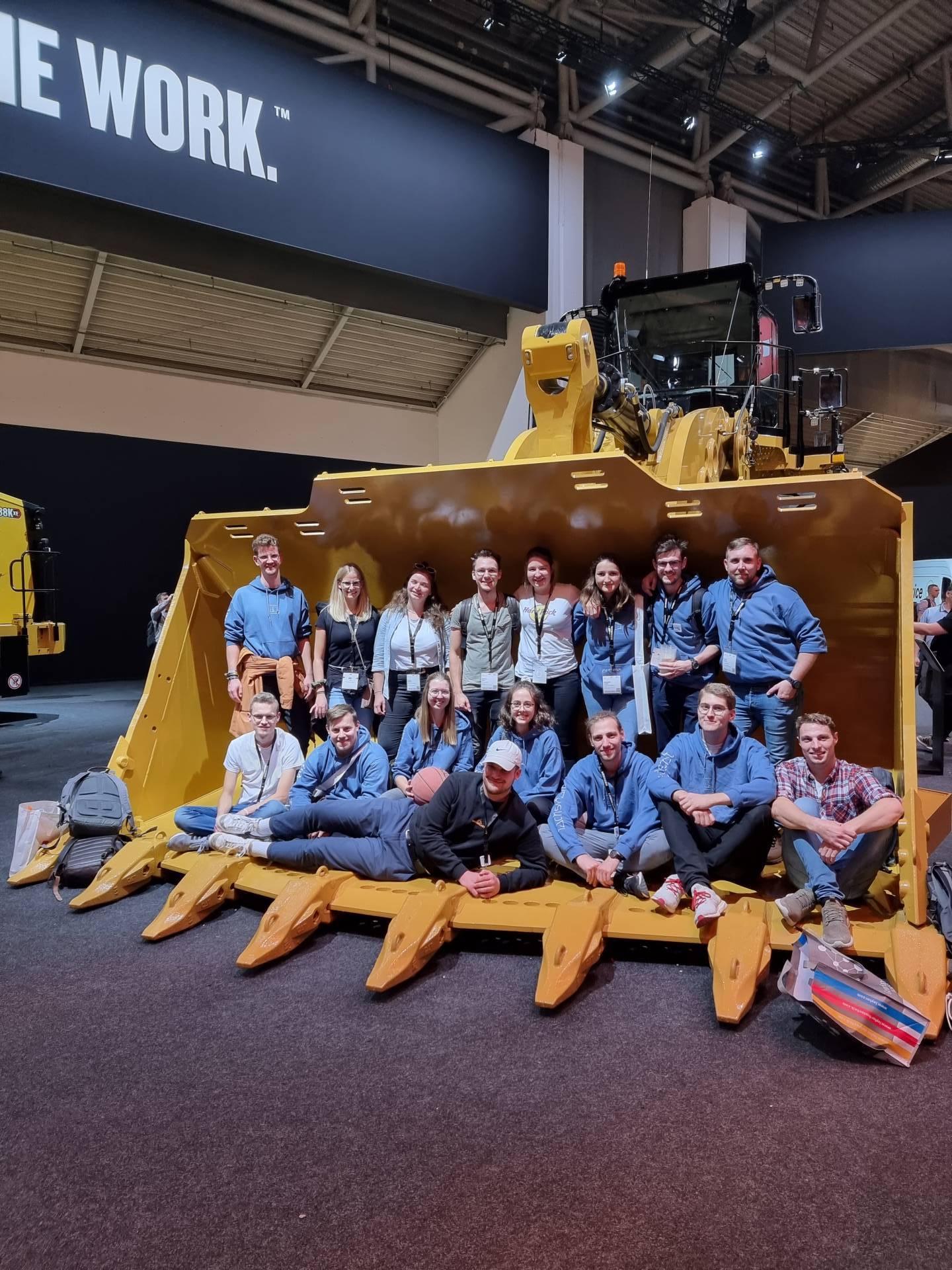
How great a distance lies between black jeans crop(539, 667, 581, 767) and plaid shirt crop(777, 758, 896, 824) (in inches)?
49.1

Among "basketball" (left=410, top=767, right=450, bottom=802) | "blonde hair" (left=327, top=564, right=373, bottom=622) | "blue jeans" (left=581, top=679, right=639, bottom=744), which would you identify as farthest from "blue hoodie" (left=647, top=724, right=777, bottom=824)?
"blonde hair" (left=327, top=564, right=373, bottom=622)

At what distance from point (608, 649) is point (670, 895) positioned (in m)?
1.43

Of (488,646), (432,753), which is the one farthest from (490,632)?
(432,753)

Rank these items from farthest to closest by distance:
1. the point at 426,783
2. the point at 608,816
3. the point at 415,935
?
the point at 426,783
the point at 608,816
the point at 415,935

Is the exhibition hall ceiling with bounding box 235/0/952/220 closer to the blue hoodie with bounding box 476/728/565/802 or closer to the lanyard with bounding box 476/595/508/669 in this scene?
the lanyard with bounding box 476/595/508/669

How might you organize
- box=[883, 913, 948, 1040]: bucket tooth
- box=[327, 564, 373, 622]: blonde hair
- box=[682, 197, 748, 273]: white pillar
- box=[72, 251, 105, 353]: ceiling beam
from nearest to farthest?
box=[883, 913, 948, 1040]: bucket tooth → box=[327, 564, 373, 622]: blonde hair → box=[72, 251, 105, 353]: ceiling beam → box=[682, 197, 748, 273]: white pillar

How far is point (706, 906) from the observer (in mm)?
3088

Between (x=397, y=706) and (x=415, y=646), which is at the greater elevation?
(x=415, y=646)

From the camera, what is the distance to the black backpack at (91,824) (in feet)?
13.5


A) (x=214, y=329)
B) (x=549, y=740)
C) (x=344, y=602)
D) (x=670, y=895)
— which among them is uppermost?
(x=214, y=329)

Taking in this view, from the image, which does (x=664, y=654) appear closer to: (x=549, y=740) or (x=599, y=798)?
(x=549, y=740)

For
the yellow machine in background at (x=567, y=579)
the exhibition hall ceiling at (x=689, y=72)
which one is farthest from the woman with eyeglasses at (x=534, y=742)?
the exhibition hall ceiling at (x=689, y=72)

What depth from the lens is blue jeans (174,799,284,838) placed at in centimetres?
417

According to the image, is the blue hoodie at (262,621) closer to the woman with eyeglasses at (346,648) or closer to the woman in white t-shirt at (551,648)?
the woman with eyeglasses at (346,648)
